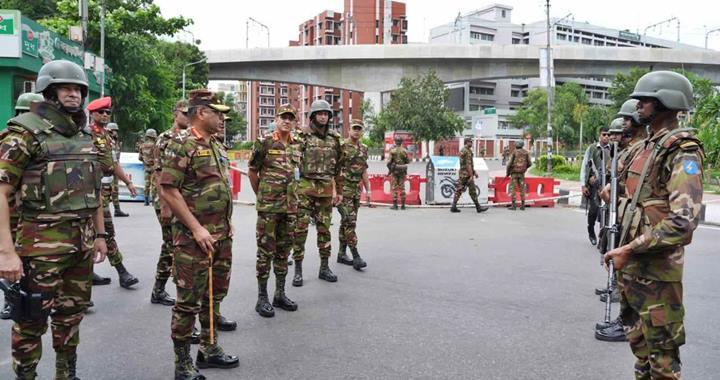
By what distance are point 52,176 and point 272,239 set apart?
2394mm

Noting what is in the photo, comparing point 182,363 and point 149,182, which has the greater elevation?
point 149,182

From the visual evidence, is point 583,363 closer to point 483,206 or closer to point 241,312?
point 241,312

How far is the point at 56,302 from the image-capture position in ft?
11.9

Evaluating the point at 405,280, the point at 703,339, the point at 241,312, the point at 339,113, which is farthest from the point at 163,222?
the point at 339,113

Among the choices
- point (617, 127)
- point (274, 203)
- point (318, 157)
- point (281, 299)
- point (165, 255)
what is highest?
point (617, 127)

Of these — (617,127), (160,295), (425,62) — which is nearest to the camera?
(160,295)

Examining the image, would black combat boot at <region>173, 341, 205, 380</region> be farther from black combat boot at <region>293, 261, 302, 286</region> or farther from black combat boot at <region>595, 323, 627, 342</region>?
black combat boot at <region>595, 323, 627, 342</region>

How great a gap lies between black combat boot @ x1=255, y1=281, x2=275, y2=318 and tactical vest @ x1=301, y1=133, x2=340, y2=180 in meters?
1.61

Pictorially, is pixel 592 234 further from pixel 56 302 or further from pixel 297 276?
pixel 56 302

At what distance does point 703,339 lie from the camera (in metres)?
4.98

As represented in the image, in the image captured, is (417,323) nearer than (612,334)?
No

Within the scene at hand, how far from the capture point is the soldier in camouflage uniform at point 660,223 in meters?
3.07

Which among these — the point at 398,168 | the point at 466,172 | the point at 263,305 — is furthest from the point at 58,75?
the point at 466,172

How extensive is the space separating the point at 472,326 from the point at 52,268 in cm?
340
